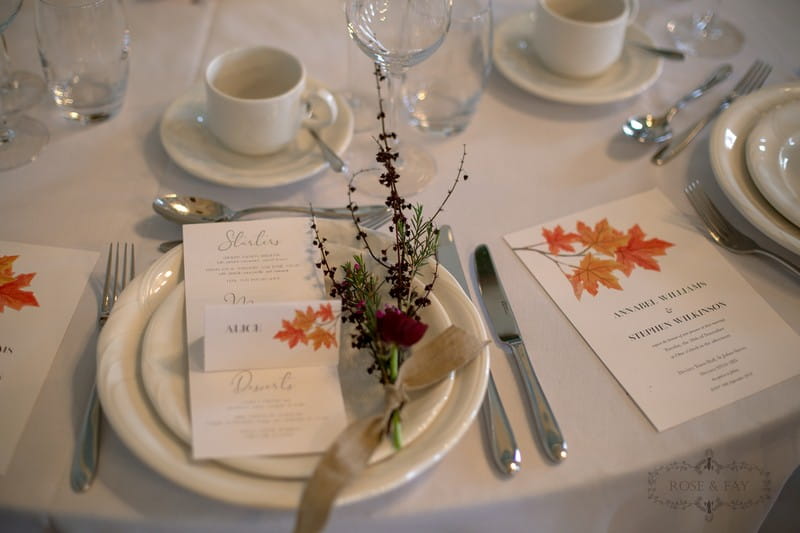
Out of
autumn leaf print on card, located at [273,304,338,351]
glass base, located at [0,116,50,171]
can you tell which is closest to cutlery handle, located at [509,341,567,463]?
autumn leaf print on card, located at [273,304,338,351]

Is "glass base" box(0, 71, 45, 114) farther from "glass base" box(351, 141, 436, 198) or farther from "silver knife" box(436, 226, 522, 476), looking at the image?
"silver knife" box(436, 226, 522, 476)

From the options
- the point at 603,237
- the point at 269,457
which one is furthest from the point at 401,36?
the point at 269,457

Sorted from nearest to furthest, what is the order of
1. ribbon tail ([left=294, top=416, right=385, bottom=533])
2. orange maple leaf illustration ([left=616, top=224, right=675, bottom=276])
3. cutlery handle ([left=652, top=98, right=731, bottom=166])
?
ribbon tail ([left=294, top=416, right=385, bottom=533])
orange maple leaf illustration ([left=616, top=224, right=675, bottom=276])
cutlery handle ([left=652, top=98, right=731, bottom=166])

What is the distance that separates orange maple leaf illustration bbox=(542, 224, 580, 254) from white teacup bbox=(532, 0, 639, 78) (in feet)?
1.06

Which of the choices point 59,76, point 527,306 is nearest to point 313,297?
point 527,306

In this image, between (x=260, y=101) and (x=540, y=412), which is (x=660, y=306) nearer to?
(x=540, y=412)

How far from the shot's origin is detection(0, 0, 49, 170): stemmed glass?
3.01ft

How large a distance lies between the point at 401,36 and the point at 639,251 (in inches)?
16.9

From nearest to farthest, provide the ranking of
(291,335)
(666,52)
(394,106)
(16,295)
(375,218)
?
(291,335), (16,295), (375,218), (394,106), (666,52)

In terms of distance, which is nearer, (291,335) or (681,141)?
(291,335)

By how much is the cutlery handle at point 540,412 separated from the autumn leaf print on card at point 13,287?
55 cm

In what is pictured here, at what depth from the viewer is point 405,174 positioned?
96 cm

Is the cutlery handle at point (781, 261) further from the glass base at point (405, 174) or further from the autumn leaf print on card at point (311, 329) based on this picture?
the autumn leaf print on card at point (311, 329)

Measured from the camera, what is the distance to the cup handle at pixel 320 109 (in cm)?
94
